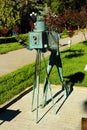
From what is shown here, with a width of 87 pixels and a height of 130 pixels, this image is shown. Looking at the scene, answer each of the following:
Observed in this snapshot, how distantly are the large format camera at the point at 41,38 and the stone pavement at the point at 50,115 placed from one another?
1.68 metres

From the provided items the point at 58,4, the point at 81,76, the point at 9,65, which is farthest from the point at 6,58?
the point at 58,4

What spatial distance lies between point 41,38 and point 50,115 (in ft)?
6.60

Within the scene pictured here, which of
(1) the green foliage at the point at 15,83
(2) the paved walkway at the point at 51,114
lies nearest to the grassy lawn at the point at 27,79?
(1) the green foliage at the point at 15,83

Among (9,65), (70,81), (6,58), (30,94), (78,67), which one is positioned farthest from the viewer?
(6,58)

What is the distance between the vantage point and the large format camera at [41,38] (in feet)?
28.3

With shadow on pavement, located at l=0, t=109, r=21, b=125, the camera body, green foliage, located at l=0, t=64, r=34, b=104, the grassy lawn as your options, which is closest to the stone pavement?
shadow on pavement, located at l=0, t=109, r=21, b=125

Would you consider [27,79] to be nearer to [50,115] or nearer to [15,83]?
[15,83]

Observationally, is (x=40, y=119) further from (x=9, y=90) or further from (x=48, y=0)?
(x=48, y=0)

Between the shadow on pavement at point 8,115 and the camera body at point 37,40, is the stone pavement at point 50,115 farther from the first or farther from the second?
the camera body at point 37,40

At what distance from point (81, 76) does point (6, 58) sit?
828 cm

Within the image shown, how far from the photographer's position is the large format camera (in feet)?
28.3

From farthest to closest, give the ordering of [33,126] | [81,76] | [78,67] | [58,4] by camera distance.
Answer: [58,4] < [78,67] < [81,76] < [33,126]

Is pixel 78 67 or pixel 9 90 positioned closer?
pixel 9 90

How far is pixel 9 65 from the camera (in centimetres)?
1855
